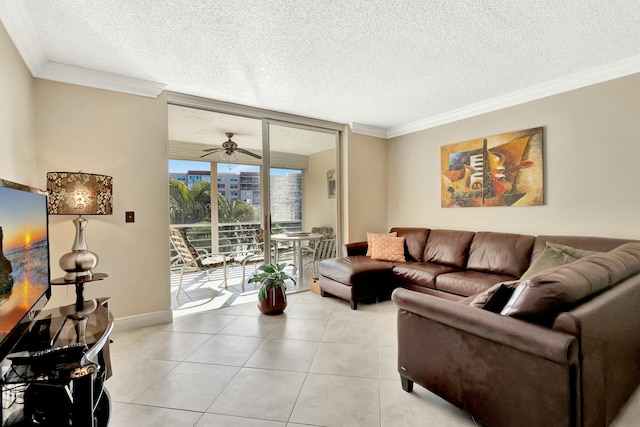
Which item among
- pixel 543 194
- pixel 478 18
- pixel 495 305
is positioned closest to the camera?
pixel 495 305

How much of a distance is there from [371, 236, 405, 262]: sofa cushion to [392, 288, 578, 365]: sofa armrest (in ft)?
7.33

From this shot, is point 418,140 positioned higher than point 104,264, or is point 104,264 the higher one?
point 418,140

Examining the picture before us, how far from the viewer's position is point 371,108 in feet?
12.6

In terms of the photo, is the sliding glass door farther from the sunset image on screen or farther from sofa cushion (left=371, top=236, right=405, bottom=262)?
the sunset image on screen

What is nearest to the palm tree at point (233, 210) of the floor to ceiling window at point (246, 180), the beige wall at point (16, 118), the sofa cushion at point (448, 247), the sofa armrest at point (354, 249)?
the floor to ceiling window at point (246, 180)

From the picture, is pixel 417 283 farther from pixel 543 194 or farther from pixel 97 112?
pixel 97 112

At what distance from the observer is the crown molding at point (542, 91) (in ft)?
8.63

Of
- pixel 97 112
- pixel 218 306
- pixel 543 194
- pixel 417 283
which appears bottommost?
pixel 218 306

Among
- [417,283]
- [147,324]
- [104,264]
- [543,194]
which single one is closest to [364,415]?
[417,283]

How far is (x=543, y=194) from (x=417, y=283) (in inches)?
65.5

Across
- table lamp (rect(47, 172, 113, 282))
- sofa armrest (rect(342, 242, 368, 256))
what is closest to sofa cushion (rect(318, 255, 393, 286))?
sofa armrest (rect(342, 242, 368, 256))

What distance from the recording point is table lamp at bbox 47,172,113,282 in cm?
203

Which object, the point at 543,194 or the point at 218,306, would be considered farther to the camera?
the point at 218,306

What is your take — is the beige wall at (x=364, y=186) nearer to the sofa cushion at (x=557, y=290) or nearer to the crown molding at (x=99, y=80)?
the crown molding at (x=99, y=80)
